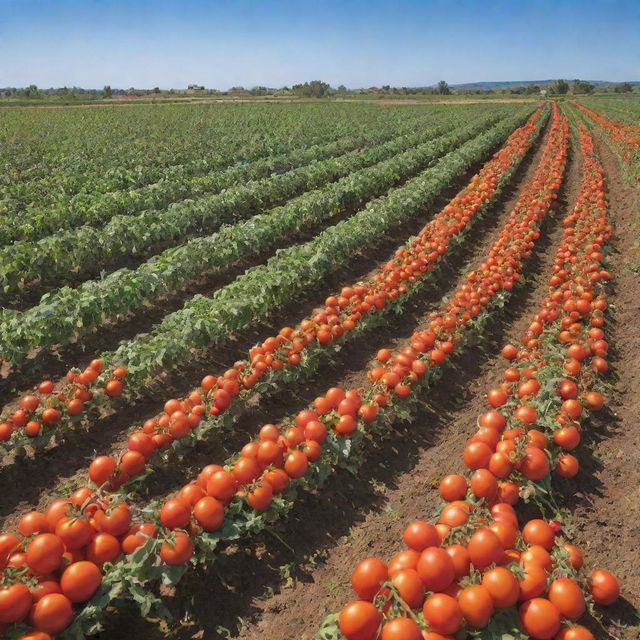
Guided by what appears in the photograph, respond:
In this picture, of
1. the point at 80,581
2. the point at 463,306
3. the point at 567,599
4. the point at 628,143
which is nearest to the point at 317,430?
the point at 80,581

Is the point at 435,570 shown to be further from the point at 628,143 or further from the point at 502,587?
the point at 628,143

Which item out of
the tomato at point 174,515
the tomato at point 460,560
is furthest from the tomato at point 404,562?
the tomato at point 174,515

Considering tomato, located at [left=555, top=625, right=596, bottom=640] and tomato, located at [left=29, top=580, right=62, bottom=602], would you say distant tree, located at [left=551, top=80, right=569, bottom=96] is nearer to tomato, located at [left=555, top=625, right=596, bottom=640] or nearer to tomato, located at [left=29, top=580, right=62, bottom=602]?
tomato, located at [left=555, top=625, right=596, bottom=640]

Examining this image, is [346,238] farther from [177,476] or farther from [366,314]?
[177,476]

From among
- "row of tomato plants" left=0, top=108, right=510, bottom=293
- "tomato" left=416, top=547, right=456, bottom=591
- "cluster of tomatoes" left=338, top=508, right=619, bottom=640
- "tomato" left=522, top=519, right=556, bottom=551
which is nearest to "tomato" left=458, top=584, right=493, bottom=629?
"cluster of tomatoes" left=338, top=508, right=619, bottom=640

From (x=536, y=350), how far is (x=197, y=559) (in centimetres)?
604

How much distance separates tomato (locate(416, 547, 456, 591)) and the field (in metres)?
0.02

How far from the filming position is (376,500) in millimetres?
5773

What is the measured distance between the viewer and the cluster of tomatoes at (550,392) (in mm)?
4961

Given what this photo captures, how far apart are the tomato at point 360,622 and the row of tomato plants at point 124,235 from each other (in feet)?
33.2

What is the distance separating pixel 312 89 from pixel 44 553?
443 feet

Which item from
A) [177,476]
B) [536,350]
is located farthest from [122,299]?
[536,350]

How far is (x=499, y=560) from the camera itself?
12.1 ft

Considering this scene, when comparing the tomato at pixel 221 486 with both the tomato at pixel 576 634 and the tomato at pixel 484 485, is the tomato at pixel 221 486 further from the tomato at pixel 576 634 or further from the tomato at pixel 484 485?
the tomato at pixel 576 634
